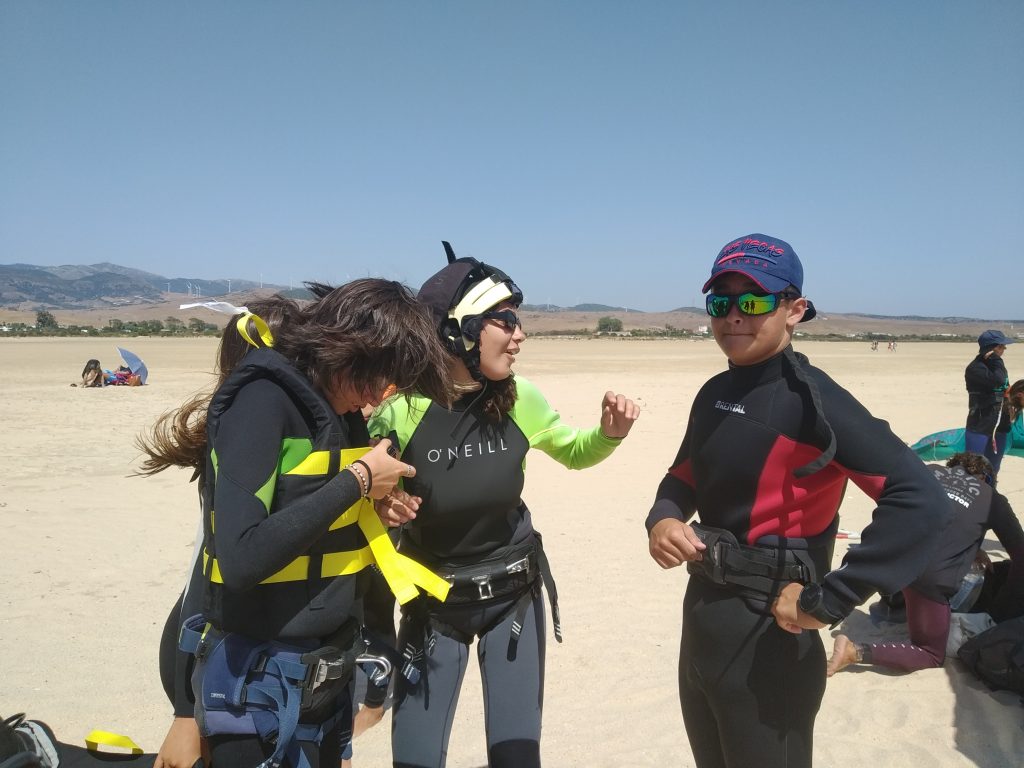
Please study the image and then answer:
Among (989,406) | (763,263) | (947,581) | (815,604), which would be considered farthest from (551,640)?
(989,406)

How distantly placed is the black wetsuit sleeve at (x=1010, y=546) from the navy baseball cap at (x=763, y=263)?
3088 mm

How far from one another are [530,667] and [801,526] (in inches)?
46.0

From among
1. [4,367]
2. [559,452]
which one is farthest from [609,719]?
[4,367]

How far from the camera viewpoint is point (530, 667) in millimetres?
2611

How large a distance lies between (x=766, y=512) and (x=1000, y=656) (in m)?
2.92

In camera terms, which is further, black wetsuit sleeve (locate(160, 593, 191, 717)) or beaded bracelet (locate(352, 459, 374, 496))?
black wetsuit sleeve (locate(160, 593, 191, 717))

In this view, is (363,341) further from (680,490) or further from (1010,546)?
(1010,546)

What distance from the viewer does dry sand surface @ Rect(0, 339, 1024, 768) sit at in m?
3.74

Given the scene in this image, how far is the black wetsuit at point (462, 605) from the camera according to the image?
2.51 meters

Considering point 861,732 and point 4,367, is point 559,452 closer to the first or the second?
point 861,732

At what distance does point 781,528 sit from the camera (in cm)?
216

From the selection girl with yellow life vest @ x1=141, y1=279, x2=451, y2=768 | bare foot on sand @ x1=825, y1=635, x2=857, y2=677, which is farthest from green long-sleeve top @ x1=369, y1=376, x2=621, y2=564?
bare foot on sand @ x1=825, y1=635, x2=857, y2=677

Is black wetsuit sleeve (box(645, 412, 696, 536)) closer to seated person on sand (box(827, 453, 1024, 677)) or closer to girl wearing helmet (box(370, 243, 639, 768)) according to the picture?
girl wearing helmet (box(370, 243, 639, 768))

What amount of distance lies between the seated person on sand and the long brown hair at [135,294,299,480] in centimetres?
386
